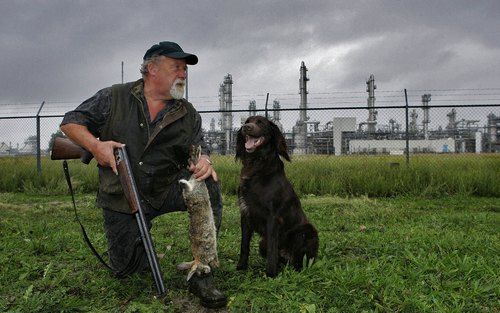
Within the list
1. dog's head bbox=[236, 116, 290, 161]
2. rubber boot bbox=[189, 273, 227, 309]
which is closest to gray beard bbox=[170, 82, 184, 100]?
dog's head bbox=[236, 116, 290, 161]

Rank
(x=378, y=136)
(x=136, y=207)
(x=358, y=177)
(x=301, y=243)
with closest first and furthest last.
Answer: (x=136, y=207) → (x=301, y=243) → (x=358, y=177) → (x=378, y=136)

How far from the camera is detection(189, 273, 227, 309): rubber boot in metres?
2.72

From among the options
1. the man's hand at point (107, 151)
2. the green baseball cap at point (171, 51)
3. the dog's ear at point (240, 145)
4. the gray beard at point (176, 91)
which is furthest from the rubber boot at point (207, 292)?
the green baseball cap at point (171, 51)

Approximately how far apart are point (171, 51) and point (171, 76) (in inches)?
7.2

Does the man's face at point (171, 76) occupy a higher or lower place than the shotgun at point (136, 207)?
higher

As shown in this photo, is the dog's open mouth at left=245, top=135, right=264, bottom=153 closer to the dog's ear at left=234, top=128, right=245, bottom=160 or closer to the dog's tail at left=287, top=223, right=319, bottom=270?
the dog's ear at left=234, top=128, right=245, bottom=160

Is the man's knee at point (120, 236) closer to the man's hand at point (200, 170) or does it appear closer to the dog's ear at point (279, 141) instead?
the man's hand at point (200, 170)

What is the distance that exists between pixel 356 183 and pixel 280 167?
5922 millimetres

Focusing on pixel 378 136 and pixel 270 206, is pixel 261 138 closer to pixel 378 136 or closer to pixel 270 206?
pixel 270 206

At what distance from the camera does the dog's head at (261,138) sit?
350 cm

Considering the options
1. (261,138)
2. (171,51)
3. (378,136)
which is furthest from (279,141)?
(378,136)

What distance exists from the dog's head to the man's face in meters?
0.61

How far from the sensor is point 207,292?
2750 millimetres

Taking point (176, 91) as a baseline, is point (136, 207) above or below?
below
